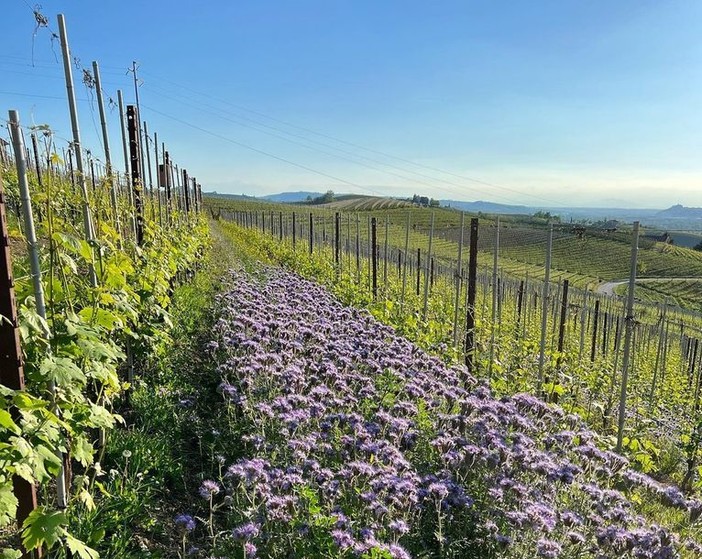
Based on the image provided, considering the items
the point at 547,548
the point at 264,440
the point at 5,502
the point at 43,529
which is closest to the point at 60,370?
the point at 5,502

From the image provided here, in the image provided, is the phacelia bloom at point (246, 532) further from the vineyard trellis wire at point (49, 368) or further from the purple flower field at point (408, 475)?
the vineyard trellis wire at point (49, 368)

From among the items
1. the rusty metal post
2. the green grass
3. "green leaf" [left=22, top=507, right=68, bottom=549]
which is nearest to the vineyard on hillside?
"green leaf" [left=22, top=507, right=68, bottom=549]

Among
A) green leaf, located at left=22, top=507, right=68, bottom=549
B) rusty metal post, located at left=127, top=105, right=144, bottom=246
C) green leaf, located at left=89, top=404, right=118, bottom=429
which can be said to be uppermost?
rusty metal post, located at left=127, top=105, right=144, bottom=246

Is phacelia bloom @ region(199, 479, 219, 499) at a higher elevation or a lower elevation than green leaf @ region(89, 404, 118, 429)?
lower

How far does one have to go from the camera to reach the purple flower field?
9.98ft

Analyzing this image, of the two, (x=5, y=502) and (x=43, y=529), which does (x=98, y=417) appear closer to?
(x=43, y=529)

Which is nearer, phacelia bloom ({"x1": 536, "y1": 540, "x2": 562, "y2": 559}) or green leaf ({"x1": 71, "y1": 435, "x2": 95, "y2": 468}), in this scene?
green leaf ({"x1": 71, "y1": 435, "x2": 95, "y2": 468})

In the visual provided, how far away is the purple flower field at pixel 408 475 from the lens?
9.98 feet

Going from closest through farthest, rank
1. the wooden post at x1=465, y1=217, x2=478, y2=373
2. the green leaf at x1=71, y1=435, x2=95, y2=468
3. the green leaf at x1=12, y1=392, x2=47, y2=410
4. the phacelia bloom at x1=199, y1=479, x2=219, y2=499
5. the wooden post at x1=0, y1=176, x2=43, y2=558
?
1. the green leaf at x1=12, y1=392, x2=47, y2=410
2. the wooden post at x1=0, y1=176, x2=43, y2=558
3. the green leaf at x1=71, y1=435, x2=95, y2=468
4. the phacelia bloom at x1=199, y1=479, x2=219, y2=499
5. the wooden post at x1=465, y1=217, x2=478, y2=373

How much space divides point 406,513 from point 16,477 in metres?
2.28

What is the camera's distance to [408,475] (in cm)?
344

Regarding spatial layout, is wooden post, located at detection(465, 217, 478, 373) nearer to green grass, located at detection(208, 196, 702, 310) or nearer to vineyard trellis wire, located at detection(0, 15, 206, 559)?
vineyard trellis wire, located at detection(0, 15, 206, 559)

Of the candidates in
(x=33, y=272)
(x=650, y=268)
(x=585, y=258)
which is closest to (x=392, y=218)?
(x=585, y=258)

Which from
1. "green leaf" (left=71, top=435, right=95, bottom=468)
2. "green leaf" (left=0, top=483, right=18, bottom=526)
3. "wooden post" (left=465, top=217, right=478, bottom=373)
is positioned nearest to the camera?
"green leaf" (left=0, top=483, right=18, bottom=526)
